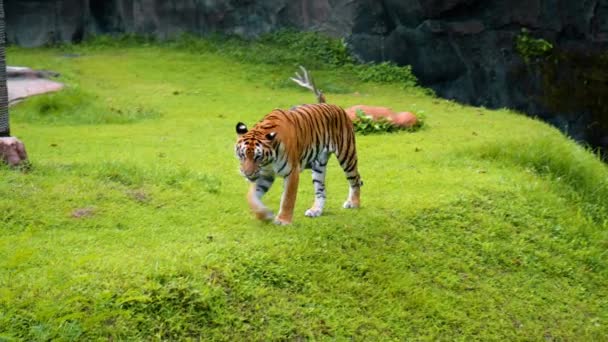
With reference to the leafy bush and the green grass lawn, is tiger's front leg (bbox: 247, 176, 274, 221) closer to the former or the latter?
the green grass lawn

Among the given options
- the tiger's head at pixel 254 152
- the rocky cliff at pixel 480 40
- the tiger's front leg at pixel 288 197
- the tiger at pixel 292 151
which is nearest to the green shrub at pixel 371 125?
the tiger at pixel 292 151

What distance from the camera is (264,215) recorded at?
260 inches

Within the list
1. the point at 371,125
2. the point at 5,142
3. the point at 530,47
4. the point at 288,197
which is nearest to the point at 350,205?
the point at 288,197

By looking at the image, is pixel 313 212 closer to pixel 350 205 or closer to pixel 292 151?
pixel 350 205

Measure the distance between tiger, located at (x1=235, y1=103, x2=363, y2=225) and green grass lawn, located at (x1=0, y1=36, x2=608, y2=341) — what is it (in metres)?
0.22

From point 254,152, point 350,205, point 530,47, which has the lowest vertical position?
point 350,205

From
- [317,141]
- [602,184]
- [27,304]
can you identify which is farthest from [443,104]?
[27,304]

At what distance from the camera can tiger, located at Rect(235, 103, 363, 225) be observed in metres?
6.27

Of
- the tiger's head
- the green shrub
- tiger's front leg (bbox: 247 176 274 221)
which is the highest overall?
the tiger's head

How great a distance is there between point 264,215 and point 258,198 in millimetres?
156

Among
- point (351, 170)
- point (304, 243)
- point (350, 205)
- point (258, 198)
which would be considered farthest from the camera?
point (350, 205)

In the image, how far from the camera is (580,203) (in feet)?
30.2

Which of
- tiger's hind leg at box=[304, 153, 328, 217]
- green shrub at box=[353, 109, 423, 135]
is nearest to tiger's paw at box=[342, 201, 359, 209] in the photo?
tiger's hind leg at box=[304, 153, 328, 217]

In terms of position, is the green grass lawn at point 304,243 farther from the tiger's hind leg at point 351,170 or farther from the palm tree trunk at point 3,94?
the palm tree trunk at point 3,94
